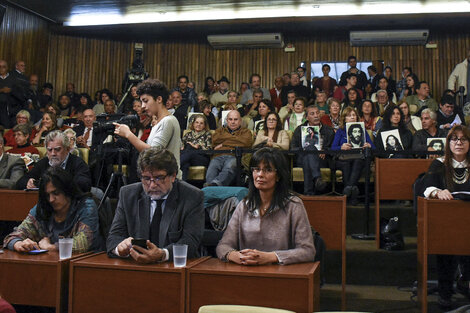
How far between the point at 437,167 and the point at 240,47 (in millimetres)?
6826

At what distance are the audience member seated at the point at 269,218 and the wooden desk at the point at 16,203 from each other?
1794mm

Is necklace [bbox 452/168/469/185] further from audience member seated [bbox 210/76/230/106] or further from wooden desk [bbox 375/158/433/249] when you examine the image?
audience member seated [bbox 210/76/230/106]

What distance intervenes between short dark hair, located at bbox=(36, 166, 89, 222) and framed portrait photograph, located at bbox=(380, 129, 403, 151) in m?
3.22

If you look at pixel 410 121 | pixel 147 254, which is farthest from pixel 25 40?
pixel 147 254

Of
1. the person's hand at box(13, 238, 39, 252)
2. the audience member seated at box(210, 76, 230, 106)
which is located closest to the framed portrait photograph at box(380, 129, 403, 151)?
the person's hand at box(13, 238, 39, 252)

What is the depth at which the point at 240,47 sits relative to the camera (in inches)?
380

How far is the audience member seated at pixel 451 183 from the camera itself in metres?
3.06

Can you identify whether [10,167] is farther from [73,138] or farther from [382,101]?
[382,101]

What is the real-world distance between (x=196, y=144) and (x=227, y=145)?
0.32 metres

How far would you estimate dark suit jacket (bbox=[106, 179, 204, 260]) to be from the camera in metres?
2.31

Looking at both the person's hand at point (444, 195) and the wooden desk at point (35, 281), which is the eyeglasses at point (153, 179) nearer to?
the wooden desk at point (35, 281)

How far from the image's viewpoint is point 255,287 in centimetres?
182

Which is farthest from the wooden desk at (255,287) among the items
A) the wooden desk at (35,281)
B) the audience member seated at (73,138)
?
the audience member seated at (73,138)

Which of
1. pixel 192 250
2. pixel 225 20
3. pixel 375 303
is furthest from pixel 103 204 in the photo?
pixel 225 20
